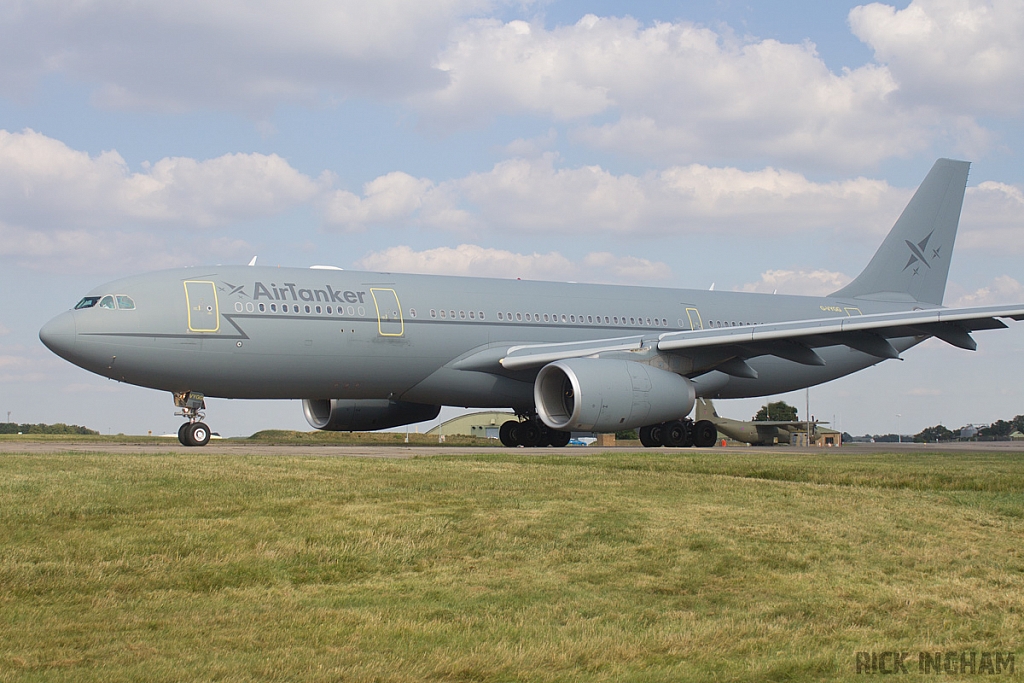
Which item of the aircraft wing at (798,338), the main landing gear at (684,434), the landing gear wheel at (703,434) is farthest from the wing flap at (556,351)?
the landing gear wheel at (703,434)

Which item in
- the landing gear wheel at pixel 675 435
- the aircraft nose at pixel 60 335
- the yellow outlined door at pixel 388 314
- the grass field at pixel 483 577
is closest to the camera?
the grass field at pixel 483 577

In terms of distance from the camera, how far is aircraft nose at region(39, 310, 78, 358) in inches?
795

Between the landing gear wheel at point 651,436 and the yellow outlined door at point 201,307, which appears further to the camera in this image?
the landing gear wheel at point 651,436

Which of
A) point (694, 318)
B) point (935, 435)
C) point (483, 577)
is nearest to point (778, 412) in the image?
point (935, 435)

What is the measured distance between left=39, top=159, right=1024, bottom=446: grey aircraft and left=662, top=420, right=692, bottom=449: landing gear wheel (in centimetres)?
3

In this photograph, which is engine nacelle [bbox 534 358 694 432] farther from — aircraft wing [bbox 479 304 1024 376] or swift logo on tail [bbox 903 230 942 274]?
swift logo on tail [bbox 903 230 942 274]

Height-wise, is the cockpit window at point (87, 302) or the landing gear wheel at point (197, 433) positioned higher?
the cockpit window at point (87, 302)

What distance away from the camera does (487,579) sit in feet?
25.0

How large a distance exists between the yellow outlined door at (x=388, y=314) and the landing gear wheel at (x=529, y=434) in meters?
5.28

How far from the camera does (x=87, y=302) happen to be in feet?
68.1

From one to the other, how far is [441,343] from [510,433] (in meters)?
4.52

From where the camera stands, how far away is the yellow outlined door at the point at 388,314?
22.9 m

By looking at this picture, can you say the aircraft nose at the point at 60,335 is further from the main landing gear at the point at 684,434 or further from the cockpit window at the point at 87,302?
the main landing gear at the point at 684,434

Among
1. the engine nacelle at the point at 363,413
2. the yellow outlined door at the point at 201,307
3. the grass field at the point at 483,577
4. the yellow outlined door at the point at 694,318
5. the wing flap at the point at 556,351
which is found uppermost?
the yellow outlined door at the point at 694,318
